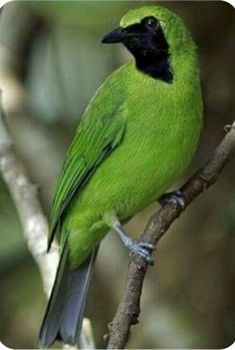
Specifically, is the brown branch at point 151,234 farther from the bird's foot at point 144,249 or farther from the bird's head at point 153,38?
the bird's head at point 153,38

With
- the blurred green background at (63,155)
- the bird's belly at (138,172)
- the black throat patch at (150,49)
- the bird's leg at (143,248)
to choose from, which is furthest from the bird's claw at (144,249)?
the blurred green background at (63,155)

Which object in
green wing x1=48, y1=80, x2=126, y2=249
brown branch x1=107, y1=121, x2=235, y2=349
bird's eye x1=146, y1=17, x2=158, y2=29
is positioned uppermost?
bird's eye x1=146, y1=17, x2=158, y2=29

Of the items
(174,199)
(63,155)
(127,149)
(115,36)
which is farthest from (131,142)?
(63,155)

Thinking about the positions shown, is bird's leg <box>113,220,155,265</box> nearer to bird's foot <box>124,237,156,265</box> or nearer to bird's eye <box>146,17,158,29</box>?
bird's foot <box>124,237,156,265</box>

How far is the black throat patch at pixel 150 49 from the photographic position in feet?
6.89

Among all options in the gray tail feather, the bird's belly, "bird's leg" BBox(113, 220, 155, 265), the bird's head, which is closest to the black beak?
the bird's head

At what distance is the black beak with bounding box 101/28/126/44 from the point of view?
2.02 meters

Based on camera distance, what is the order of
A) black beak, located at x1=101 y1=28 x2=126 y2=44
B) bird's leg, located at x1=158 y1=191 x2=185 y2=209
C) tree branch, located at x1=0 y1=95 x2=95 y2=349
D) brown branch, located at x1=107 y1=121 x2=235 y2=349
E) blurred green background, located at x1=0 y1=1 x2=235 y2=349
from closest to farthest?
brown branch, located at x1=107 y1=121 x2=235 y2=349
black beak, located at x1=101 y1=28 x2=126 y2=44
bird's leg, located at x1=158 y1=191 x2=185 y2=209
tree branch, located at x1=0 y1=95 x2=95 y2=349
blurred green background, located at x1=0 y1=1 x2=235 y2=349

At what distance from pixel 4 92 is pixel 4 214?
0.27m

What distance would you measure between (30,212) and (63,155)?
408 mm

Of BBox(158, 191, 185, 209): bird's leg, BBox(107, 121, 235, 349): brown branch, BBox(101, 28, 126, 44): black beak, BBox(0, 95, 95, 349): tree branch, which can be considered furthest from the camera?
BBox(0, 95, 95, 349): tree branch

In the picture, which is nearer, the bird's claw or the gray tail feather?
the bird's claw

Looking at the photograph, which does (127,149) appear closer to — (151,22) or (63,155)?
(151,22)

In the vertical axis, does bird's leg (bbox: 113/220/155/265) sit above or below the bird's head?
below
